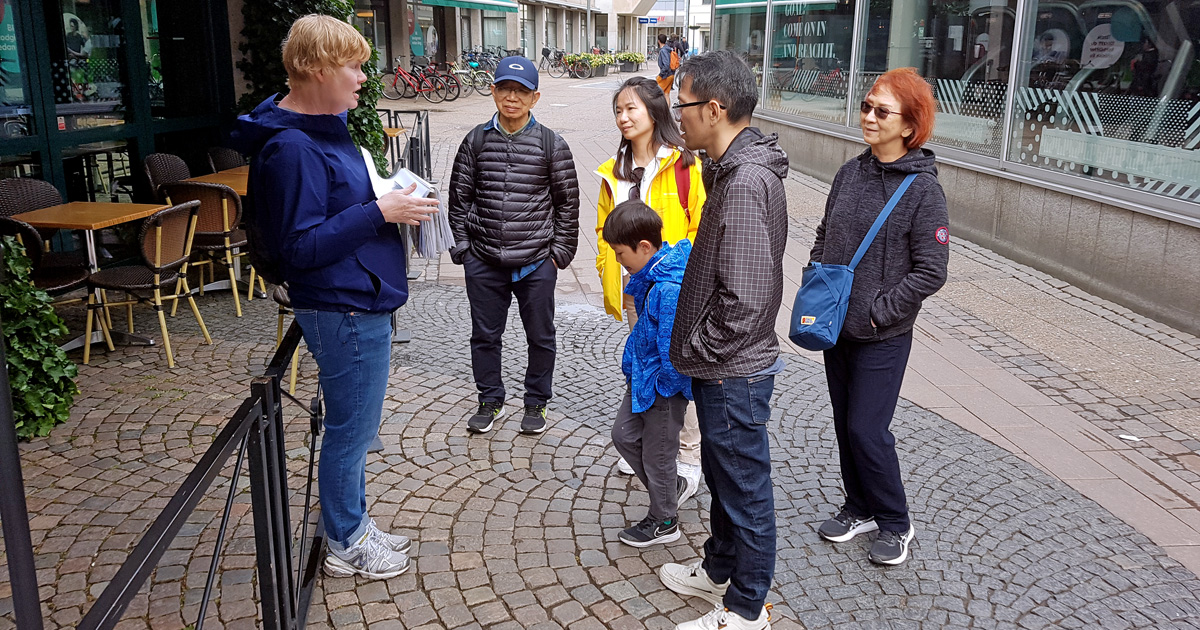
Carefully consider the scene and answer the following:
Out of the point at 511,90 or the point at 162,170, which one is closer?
the point at 511,90

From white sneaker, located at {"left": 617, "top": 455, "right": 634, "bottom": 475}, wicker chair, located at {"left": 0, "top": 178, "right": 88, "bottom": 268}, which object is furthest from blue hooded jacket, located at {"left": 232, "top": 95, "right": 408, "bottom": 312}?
wicker chair, located at {"left": 0, "top": 178, "right": 88, "bottom": 268}

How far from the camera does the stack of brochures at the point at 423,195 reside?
2.93 metres

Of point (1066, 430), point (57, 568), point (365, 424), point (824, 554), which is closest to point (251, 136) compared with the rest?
point (365, 424)

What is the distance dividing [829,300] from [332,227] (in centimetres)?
170

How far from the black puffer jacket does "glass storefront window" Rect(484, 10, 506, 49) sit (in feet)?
123

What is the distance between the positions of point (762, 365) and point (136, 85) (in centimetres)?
683

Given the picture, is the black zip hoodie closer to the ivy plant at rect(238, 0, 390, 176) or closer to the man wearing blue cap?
the man wearing blue cap

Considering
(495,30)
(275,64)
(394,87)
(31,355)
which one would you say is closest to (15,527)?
(31,355)

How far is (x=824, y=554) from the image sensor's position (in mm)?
3500

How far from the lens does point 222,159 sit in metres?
8.05

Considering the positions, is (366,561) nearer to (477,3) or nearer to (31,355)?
(31,355)

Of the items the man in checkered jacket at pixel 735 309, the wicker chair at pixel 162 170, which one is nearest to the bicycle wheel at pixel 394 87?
the wicker chair at pixel 162 170

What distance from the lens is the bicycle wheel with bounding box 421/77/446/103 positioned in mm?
25766

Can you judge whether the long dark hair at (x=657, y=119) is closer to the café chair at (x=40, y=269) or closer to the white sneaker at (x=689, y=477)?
the white sneaker at (x=689, y=477)
